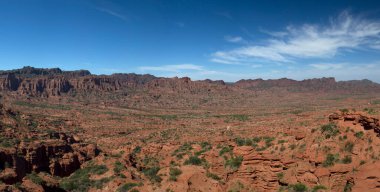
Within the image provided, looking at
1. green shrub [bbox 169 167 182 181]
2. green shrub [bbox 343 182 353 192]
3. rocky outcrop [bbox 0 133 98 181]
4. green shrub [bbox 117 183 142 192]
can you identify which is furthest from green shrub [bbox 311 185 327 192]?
rocky outcrop [bbox 0 133 98 181]

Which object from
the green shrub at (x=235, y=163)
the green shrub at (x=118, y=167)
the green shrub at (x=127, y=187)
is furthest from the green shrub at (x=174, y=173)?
the green shrub at (x=118, y=167)

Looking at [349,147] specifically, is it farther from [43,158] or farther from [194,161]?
[43,158]

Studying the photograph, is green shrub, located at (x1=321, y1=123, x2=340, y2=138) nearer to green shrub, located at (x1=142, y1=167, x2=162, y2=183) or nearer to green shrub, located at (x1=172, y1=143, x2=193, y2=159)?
green shrub, located at (x1=142, y1=167, x2=162, y2=183)

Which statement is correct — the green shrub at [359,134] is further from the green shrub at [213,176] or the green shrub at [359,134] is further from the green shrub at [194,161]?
the green shrub at [194,161]

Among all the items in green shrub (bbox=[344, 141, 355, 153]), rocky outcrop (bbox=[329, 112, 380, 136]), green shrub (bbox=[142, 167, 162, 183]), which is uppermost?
rocky outcrop (bbox=[329, 112, 380, 136])

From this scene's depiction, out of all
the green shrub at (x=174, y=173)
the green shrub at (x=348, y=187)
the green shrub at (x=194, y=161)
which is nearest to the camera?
the green shrub at (x=348, y=187)

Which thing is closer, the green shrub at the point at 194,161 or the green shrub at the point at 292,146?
the green shrub at the point at 292,146

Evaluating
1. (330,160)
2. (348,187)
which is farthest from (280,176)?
(348,187)

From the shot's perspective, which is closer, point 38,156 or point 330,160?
point 330,160

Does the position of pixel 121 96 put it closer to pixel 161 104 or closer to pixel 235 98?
pixel 161 104

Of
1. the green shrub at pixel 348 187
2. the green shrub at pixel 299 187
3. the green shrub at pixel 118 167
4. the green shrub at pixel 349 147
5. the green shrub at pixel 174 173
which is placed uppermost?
the green shrub at pixel 349 147

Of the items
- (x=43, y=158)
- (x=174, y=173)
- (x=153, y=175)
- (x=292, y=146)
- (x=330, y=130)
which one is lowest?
(x=153, y=175)

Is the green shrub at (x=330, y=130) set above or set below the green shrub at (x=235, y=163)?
above

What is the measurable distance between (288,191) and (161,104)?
147429 millimetres
